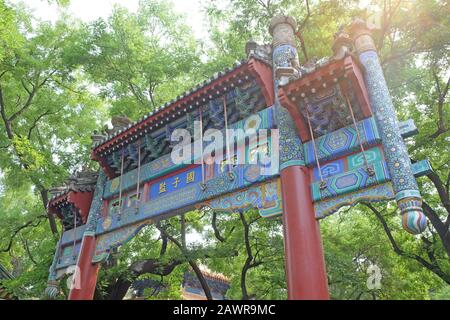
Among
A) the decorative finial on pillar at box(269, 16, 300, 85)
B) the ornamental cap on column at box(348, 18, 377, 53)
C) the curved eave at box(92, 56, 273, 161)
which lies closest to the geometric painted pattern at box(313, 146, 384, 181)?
the decorative finial on pillar at box(269, 16, 300, 85)

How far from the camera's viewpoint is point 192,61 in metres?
11.7

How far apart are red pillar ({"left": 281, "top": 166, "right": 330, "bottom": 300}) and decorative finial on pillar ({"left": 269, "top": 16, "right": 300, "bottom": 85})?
1.71 metres

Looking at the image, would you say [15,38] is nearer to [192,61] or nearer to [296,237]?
[192,61]

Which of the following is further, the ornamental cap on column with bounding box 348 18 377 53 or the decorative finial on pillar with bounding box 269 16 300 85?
the decorative finial on pillar with bounding box 269 16 300 85

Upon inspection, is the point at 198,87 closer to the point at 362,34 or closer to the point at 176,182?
the point at 176,182

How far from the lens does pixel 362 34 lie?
598 centimetres

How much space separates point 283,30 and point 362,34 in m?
1.69

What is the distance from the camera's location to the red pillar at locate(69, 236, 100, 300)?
7.66 meters

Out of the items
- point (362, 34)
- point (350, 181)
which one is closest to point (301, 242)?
point (350, 181)

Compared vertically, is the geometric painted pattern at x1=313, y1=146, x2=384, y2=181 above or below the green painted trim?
below

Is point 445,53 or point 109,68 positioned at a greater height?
point 109,68

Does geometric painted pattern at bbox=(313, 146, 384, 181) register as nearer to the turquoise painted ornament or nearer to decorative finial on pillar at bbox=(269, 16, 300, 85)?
the turquoise painted ornament
